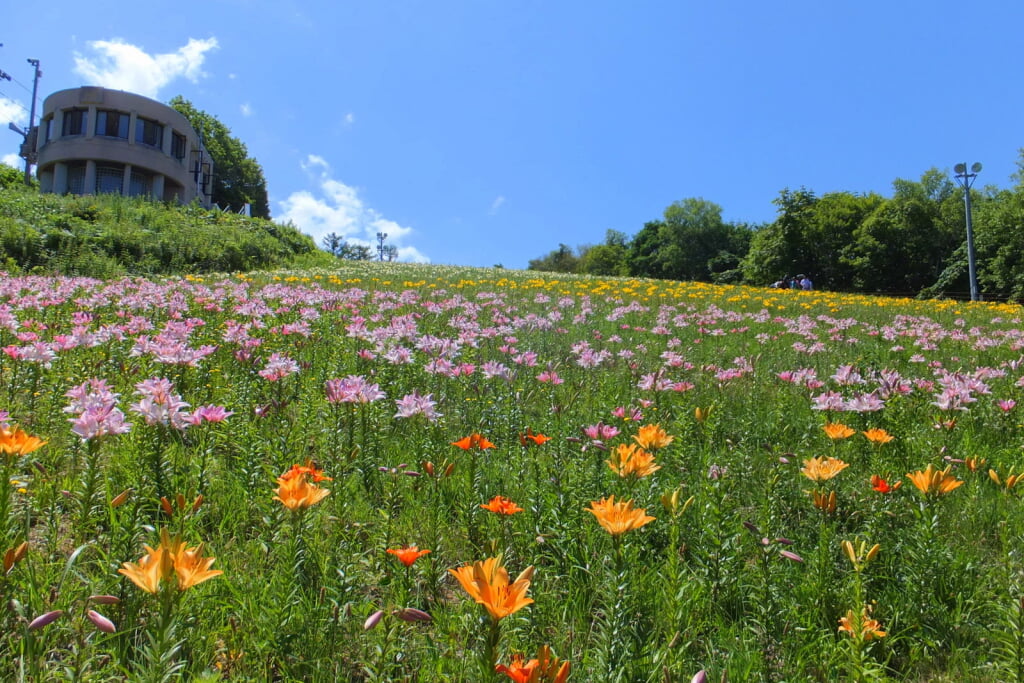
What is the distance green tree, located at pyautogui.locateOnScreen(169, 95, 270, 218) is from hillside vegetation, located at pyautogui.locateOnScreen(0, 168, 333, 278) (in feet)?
157

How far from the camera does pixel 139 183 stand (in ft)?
151

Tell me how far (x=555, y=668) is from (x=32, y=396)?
11.3 ft

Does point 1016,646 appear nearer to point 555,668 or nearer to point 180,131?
point 555,668

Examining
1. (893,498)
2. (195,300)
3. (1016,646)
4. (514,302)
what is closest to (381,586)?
(1016,646)

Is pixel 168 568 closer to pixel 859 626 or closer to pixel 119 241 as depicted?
pixel 859 626

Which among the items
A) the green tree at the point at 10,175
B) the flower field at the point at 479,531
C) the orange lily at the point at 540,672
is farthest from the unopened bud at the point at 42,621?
the green tree at the point at 10,175

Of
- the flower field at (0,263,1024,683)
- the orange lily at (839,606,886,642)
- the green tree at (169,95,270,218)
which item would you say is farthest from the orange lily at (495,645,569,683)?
the green tree at (169,95,270,218)

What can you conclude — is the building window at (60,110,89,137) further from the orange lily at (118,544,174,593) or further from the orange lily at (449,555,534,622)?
the orange lily at (449,555,534,622)

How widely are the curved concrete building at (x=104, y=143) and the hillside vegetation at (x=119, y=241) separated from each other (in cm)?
2998

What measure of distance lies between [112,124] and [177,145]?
18.5ft

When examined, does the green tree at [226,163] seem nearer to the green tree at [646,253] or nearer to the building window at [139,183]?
the building window at [139,183]

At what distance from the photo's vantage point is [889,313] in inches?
427

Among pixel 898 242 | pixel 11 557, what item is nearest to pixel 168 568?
pixel 11 557

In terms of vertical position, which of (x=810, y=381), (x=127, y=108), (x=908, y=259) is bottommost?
(x=810, y=381)
